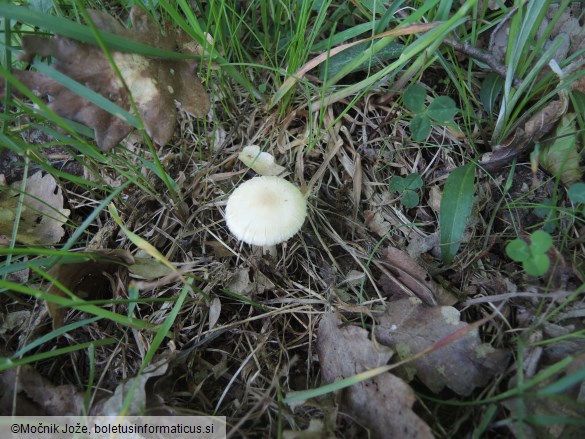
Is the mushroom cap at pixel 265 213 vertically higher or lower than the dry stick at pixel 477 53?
lower

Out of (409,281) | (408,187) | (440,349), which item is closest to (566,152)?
(408,187)

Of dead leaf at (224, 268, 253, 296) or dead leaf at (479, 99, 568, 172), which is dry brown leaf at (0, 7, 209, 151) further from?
dead leaf at (479, 99, 568, 172)

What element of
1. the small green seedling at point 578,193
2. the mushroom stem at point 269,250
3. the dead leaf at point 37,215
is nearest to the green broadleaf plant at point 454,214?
the small green seedling at point 578,193

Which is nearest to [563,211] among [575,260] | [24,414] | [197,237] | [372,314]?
[575,260]

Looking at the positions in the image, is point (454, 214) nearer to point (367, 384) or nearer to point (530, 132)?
point (530, 132)

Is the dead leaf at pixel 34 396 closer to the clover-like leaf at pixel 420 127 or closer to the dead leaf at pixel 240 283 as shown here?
the dead leaf at pixel 240 283

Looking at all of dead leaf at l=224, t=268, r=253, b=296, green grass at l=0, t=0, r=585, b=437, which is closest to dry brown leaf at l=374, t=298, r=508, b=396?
green grass at l=0, t=0, r=585, b=437

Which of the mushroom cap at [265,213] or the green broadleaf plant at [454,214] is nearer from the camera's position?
the mushroom cap at [265,213]
